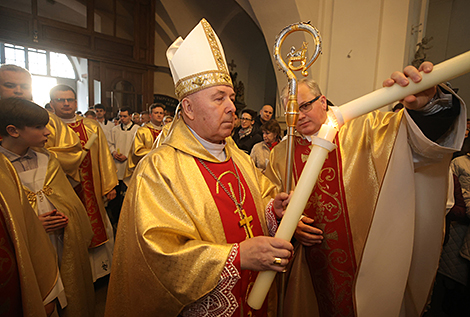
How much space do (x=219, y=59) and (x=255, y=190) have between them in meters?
0.84

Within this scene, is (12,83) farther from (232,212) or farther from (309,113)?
(309,113)

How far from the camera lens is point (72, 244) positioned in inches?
93.7

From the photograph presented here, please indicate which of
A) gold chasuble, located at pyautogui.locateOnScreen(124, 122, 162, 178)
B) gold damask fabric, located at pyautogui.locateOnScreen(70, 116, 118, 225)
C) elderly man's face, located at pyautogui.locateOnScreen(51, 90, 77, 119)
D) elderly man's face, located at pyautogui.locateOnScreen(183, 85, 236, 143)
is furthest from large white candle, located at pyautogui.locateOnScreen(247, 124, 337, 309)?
gold chasuble, located at pyautogui.locateOnScreen(124, 122, 162, 178)

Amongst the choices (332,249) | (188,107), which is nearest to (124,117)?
(188,107)

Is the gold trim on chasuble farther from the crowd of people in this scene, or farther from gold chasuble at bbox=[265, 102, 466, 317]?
gold chasuble at bbox=[265, 102, 466, 317]

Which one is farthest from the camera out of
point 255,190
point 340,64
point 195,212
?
point 340,64

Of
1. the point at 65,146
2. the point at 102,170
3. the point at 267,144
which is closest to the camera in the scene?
the point at 65,146

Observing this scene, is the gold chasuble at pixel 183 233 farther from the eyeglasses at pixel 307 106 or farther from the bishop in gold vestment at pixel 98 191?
the bishop in gold vestment at pixel 98 191

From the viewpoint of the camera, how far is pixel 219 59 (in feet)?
5.18

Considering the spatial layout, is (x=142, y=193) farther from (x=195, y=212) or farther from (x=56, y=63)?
(x=56, y=63)

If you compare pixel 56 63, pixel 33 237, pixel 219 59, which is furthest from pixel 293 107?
pixel 56 63

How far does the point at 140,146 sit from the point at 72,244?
136 inches

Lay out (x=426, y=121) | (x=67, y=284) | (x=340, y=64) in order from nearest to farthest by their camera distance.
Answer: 1. (x=426, y=121)
2. (x=67, y=284)
3. (x=340, y=64)

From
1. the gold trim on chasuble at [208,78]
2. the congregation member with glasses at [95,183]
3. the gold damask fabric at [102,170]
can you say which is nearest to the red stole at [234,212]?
the gold trim on chasuble at [208,78]
